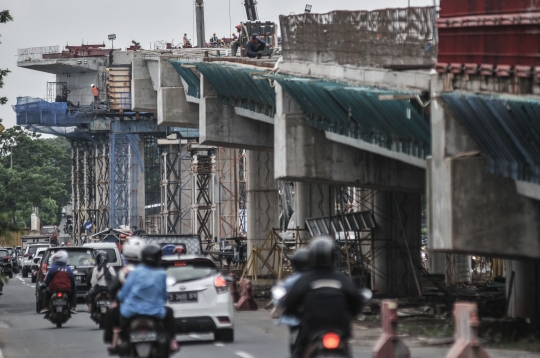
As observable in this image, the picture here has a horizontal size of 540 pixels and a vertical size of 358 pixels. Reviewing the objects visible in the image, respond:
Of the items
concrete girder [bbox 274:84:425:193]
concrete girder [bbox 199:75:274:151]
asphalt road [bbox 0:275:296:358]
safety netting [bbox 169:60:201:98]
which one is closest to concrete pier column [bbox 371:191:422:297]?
concrete girder [bbox 274:84:425:193]

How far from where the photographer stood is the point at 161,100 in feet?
175

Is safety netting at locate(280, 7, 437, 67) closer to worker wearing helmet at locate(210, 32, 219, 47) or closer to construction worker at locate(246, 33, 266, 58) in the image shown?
construction worker at locate(246, 33, 266, 58)

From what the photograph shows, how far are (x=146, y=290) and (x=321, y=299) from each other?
3111mm

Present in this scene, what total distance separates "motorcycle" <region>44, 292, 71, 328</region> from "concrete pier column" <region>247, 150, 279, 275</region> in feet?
90.9

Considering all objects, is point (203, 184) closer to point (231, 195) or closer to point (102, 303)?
point (231, 195)

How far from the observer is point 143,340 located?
12.8m

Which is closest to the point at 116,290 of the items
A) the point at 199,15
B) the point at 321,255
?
the point at 321,255

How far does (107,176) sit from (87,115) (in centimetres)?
604

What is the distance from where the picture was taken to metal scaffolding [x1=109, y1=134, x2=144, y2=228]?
109 meters

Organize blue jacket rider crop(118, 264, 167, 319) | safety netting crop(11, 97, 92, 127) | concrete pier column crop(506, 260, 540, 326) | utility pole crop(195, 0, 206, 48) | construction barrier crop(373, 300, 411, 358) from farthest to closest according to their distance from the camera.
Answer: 1. safety netting crop(11, 97, 92, 127)
2. utility pole crop(195, 0, 206, 48)
3. concrete pier column crop(506, 260, 540, 326)
4. construction barrier crop(373, 300, 411, 358)
5. blue jacket rider crop(118, 264, 167, 319)

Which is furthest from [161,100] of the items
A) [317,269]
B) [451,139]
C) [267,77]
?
[317,269]

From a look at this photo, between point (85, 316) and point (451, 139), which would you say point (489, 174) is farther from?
point (85, 316)

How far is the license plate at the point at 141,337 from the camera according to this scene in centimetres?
1281

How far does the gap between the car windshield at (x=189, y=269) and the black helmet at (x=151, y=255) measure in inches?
305
